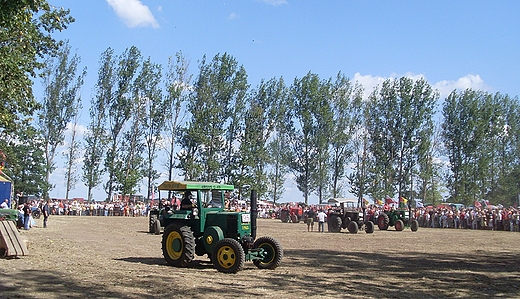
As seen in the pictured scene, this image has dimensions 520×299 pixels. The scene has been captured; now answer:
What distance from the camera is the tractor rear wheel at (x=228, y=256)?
11.9 metres

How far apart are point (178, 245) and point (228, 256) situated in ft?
5.16

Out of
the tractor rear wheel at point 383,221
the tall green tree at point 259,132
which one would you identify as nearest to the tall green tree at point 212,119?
the tall green tree at point 259,132

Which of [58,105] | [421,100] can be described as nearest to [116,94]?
[58,105]

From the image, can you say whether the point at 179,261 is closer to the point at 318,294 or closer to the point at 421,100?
the point at 318,294

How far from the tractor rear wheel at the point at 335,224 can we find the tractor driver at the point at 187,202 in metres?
18.9

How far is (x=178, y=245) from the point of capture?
42.5 ft

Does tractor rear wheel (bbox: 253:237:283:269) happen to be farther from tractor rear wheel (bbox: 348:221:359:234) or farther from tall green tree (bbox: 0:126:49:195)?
tall green tree (bbox: 0:126:49:195)

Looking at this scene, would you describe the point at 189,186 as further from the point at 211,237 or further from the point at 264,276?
the point at 264,276

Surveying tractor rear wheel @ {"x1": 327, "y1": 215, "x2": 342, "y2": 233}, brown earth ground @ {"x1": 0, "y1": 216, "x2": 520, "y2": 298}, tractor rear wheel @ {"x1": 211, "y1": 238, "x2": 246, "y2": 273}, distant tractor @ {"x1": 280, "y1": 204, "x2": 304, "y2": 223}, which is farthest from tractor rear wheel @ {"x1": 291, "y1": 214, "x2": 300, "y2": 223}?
tractor rear wheel @ {"x1": 211, "y1": 238, "x2": 246, "y2": 273}

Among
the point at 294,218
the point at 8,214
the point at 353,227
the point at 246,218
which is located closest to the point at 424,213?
the point at 294,218

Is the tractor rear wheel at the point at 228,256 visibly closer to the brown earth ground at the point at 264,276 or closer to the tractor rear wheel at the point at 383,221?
the brown earth ground at the point at 264,276

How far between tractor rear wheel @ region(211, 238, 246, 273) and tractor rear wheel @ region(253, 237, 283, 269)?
0.90 metres

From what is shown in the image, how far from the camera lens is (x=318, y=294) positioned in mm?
9484

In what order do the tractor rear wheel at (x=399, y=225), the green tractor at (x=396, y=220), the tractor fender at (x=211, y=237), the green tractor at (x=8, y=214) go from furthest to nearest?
the green tractor at (x=396, y=220)
the tractor rear wheel at (x=399, y=225)
the green tractor at (x=8, y=214)
the tractor fender at (x=211, y=237)
